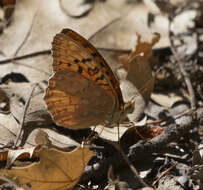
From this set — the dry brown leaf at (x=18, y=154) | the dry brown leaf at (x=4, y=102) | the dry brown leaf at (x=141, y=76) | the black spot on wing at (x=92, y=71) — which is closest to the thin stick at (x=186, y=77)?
the dry brown leaf at (x=141, y=76)

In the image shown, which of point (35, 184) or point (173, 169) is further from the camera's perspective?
point (173, 169)

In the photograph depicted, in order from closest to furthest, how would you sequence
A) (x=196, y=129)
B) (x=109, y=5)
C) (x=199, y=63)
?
(x=196, y=129) < (x=199, y=63) < (x=109, y=5)

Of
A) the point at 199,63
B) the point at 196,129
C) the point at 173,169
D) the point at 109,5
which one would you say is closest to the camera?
the point at 173,169

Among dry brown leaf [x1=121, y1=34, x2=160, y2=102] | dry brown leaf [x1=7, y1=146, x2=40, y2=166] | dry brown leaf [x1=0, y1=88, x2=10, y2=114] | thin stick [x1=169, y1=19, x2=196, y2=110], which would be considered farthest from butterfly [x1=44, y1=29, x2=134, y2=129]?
thin stick [x1=169, y1=19, x2=196, y2=110]

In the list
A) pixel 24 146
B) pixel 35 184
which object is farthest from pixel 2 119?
pixel 35 184

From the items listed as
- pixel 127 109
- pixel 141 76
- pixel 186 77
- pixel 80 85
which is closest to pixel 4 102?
pixel 80 85

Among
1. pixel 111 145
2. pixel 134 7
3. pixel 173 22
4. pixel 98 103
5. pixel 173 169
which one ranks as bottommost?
pixel 173 169

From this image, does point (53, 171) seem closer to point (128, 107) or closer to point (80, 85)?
point (80, 85)

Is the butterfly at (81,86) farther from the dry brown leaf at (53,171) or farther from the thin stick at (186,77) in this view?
the thin stick at (186,77)

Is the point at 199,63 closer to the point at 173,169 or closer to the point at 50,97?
the point at 173,169
